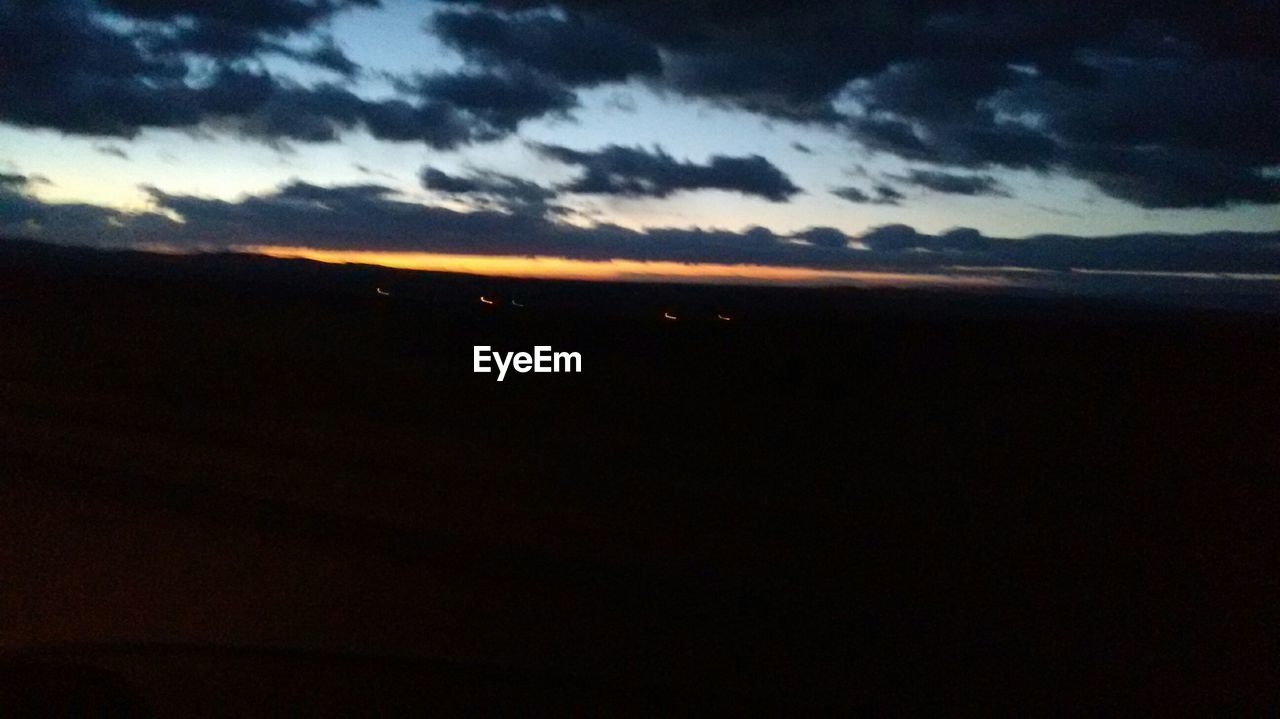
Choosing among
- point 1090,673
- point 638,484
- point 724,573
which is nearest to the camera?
point 1090,673

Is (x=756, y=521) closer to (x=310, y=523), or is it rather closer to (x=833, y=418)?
(x=310, y=523)

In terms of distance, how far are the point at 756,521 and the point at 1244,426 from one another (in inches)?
354

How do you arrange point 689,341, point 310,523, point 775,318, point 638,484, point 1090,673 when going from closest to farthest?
point 1090,673 < point 310,523 < point 638,484 < point 689,341 < point 775,318

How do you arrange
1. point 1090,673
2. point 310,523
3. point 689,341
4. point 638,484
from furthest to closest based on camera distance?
1. point 689,341
2. point 638,484
3. point 310,523
4. point 1090,673

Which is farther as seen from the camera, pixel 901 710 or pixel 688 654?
pixel 688 654

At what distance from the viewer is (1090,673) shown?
6320 mm

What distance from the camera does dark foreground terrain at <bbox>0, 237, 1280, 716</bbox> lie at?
6.05 m

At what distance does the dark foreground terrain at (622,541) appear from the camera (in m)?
6.05

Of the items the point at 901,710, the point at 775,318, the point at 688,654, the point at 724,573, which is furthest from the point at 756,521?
the point at 775,318

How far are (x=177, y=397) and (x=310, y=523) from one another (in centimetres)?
760

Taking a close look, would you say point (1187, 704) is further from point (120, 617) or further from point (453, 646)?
point (120, 617)

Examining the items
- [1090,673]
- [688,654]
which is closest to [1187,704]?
[1090,673]

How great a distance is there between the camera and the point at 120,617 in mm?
6617

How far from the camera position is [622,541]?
8.84m
